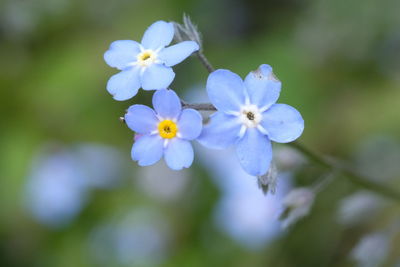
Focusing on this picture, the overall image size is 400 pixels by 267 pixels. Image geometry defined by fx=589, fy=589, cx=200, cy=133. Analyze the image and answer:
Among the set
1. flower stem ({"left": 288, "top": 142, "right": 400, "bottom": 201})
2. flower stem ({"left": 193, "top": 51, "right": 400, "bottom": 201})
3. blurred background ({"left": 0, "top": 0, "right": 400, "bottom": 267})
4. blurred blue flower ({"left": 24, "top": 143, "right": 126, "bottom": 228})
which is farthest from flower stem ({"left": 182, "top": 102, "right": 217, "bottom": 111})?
blurred blue flower ({"left": 24, "top": 143, "right": 126, "bottom": 228})

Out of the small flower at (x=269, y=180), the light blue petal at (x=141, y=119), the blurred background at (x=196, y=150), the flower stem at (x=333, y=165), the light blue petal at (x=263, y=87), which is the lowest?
the light blue petal at (x=141, y=119)

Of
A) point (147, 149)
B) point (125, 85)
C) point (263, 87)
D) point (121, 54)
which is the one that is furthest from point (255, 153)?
point (121, 54)

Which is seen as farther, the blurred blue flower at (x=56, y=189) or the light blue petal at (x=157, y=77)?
the blurred blue flower at (x=56, y=189)

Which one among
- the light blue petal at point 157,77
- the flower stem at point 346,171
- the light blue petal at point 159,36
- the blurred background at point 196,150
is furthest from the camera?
the blurred background at point 196,150

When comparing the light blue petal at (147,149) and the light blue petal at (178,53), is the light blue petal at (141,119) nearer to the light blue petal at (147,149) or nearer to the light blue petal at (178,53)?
the light blue petal at (147,149)

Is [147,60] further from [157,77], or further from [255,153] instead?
[255,153]

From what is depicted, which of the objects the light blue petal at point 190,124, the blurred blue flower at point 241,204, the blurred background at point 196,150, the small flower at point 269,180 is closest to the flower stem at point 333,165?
the light blue petal at point 190,124

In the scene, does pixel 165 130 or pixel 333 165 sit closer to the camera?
pixel 165 130
